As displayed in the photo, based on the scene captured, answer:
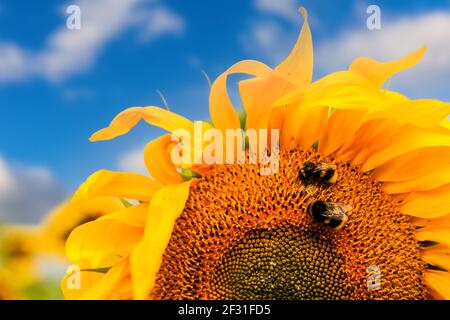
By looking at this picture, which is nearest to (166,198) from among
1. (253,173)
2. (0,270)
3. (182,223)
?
(182,223)

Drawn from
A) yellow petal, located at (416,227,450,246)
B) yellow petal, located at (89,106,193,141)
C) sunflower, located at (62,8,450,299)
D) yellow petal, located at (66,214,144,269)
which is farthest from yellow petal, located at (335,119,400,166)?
yellow petal, located at (66,214,144,269)

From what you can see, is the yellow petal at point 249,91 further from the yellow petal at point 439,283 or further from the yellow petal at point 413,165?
the yellow petal at point 439,283

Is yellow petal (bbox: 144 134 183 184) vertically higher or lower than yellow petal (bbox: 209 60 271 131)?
lower

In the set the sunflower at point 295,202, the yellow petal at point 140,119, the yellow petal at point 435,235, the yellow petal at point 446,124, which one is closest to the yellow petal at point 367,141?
the sunflower at point 295,202

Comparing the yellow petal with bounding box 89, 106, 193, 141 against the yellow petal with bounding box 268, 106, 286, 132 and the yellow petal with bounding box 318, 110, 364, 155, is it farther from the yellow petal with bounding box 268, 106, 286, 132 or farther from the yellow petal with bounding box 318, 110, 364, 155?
the yellow petal with bounding box 318, 110, 364, 155

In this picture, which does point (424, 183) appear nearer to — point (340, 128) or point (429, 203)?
point (429, 203)
